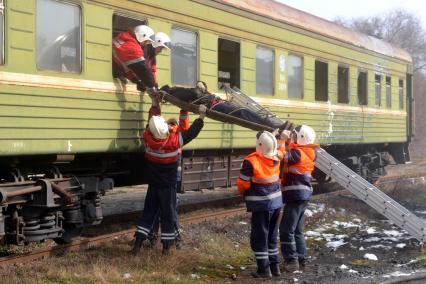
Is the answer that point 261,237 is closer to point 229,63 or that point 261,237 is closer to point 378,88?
point 229,63

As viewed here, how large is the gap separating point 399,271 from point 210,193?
22.2 feet

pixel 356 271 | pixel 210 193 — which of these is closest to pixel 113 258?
pixel 356 271

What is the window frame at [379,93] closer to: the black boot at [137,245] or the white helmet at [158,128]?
the white helmet at [158,128]

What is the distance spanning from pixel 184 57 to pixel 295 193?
2.73m

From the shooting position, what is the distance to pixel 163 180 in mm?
6719

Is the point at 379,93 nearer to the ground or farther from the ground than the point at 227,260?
farther from the ground

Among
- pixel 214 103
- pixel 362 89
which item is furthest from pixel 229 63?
pixel 362 89

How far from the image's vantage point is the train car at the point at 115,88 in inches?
240

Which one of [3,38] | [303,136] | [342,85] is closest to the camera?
[3,38]

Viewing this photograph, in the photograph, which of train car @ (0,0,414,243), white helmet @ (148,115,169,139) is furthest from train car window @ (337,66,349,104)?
white helmet @ (148,115,169,139)

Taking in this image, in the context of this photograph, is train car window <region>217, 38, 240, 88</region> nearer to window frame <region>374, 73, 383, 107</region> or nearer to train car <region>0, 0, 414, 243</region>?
train car <region>0, 0, 414, 243</region>

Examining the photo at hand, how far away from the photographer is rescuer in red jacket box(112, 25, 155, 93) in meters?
7.10

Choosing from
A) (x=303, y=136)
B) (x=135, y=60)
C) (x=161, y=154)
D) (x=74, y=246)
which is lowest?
(x=74, y=246)

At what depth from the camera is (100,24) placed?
6918mm
